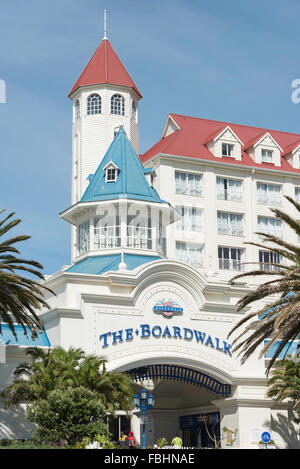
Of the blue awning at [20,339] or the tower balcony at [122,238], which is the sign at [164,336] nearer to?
the blue awning at [20,339]

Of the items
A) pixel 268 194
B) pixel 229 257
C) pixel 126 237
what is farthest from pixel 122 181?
pixel 268 194

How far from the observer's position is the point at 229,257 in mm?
68812

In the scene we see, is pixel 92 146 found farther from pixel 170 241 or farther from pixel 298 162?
pixel 298 162

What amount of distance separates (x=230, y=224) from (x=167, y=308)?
29.7 meters

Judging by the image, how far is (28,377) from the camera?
37.3 m

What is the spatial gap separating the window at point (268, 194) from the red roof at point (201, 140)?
1.80 m

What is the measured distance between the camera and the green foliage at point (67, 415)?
107 ft

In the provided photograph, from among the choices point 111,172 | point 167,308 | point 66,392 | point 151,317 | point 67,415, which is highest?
point 111,172

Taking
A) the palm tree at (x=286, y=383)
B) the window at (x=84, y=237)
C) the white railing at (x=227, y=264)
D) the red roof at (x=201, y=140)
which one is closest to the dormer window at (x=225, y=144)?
the red roof at (x=201, y=140)

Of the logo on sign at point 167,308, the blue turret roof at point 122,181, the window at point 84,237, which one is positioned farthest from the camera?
the window at point 84,237

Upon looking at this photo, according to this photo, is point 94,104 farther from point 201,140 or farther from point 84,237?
point 84,237

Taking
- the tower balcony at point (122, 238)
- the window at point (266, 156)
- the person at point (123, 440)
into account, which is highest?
the window at point (266, 156)

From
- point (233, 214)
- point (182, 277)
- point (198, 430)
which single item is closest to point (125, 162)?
point (182, 277)

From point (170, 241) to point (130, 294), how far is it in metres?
25.9
